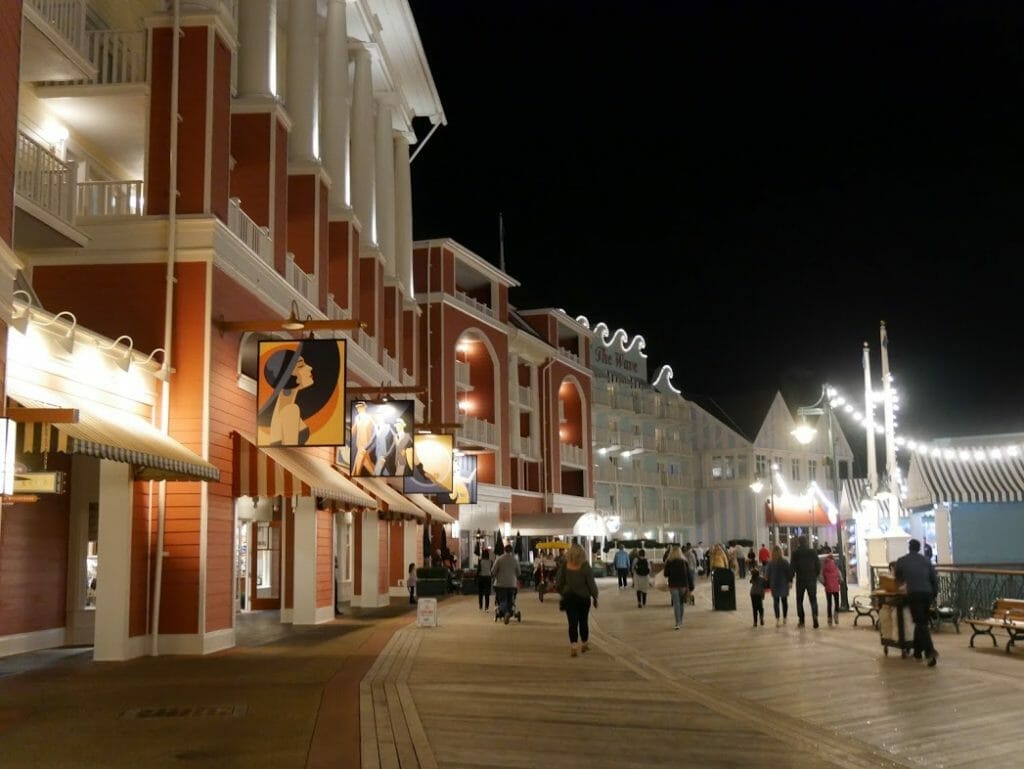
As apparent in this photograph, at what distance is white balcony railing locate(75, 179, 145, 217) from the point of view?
17.3 metres

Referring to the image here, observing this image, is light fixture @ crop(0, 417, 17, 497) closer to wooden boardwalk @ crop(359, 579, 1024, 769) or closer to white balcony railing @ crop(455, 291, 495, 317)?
wooden boardwalk @ crop(359, 579, 1024, 769)

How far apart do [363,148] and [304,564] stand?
1386cm

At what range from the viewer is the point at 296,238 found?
80.2ft

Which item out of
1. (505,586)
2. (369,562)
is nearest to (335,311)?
(369,562)

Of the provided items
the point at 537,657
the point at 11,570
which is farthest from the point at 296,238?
the point at 537,657

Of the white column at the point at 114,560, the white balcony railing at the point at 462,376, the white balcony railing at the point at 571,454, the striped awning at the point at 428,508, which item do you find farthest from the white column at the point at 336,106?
the white balcony railing at the point at 571,454

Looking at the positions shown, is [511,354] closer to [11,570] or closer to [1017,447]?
[1017,447]

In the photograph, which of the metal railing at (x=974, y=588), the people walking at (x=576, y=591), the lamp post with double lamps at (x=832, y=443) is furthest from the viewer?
the lamp post with double lamps at (x=832, y=443)

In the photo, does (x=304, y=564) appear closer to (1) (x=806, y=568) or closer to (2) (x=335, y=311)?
(2) (x=335, y=311)

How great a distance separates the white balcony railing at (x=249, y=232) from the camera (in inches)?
733

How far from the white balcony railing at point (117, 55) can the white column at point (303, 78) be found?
19.3 feet

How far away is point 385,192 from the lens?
116 ft

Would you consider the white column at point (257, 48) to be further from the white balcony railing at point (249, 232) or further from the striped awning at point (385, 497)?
the striped awning at point (385, 497)

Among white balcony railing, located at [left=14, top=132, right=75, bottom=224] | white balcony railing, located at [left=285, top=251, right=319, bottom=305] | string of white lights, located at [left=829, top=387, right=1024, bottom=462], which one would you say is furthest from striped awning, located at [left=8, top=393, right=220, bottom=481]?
string of white lights, located at [left=829, top=387, right=1024, bottom=462]
